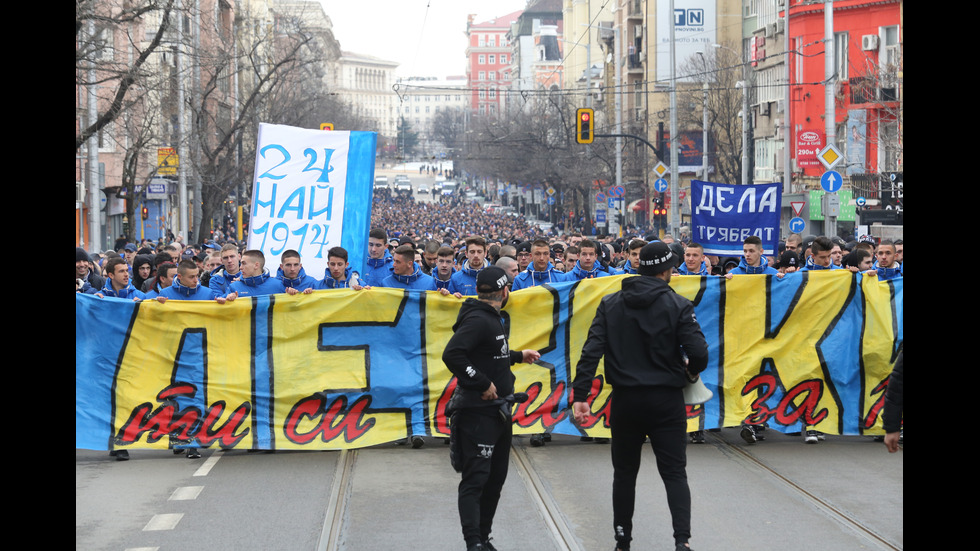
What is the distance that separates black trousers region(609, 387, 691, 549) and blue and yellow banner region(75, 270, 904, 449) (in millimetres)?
3420

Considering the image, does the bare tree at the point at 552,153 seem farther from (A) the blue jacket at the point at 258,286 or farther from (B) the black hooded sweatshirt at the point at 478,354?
(B) the black hooded sweatshirt at the point at 478,354

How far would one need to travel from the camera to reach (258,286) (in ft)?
35.6

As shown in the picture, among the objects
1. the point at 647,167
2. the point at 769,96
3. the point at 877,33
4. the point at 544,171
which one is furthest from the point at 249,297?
A: the point at 544,171

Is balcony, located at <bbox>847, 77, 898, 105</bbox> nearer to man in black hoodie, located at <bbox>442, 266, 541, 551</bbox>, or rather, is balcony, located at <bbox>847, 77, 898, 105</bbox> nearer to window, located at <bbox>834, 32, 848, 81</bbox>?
window, located at <bbox>834, 32, 848, 81</bbox>

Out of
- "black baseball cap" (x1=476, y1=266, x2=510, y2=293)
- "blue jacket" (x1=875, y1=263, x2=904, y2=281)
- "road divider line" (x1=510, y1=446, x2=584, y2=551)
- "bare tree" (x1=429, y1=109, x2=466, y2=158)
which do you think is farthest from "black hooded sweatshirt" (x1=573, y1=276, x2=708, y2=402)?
"bare tree" (x1=429, y1=109, x2=466, y2=158)

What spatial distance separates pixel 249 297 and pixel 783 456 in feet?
14.6

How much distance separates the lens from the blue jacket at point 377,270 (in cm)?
1244

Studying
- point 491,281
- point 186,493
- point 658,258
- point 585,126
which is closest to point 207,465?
point 186,493

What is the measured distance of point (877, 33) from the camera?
42.5m

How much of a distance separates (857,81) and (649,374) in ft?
118

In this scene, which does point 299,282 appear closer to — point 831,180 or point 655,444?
point 655,444

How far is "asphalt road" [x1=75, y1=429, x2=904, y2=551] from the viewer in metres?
7.12

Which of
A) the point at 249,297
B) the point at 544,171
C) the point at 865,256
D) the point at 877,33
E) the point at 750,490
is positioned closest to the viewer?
the point at 750,490
